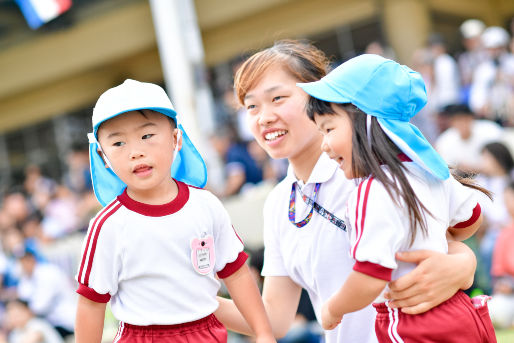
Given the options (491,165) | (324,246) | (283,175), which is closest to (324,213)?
(324,246)

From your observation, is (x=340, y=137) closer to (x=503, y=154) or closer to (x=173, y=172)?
(x=173, y=172)

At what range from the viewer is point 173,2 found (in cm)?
952

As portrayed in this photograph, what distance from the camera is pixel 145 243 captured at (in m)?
2.07

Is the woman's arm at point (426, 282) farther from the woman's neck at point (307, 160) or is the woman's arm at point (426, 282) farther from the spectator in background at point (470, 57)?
the spectator in background at point (470, 57)

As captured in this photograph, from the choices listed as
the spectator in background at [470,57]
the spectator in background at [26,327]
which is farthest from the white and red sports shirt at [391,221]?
the spectator in background at [470,57]

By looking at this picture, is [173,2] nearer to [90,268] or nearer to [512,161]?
[512,161]

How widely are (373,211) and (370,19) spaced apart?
12.8 meters

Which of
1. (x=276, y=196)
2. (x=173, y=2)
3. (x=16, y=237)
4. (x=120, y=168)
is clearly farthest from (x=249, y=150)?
(x=120, y=168)

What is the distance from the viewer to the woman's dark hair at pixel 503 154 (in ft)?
18.8

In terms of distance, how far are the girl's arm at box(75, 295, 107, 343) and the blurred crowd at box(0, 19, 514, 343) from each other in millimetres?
2897

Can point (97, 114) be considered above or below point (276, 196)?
above

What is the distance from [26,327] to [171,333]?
4726 mm

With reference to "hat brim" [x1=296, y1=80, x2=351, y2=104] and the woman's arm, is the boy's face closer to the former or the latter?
"hat brim" [x1=296, y1=80, x2=351, y2=104]

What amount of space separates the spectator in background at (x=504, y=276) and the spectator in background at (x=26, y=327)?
3.84 meters
